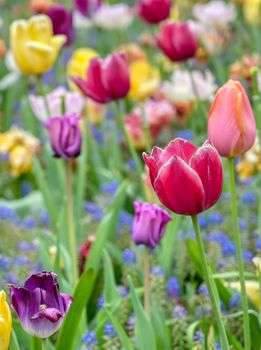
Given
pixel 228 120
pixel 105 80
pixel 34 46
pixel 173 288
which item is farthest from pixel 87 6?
pixel 228 120

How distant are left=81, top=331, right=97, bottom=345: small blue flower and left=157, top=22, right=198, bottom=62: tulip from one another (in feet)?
4.18

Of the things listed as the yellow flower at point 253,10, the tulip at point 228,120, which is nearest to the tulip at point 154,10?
the yellow flower at point 253,10

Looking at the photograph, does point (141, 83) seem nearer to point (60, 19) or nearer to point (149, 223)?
point (60, 19)

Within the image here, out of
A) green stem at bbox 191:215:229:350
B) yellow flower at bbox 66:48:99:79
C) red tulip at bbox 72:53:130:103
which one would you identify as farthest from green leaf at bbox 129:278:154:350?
yellow flower at bbox 66:48:99:79

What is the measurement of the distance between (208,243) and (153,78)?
1.41 m

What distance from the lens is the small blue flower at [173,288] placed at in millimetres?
2076

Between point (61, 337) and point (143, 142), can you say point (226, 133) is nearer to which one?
point (61, 337)

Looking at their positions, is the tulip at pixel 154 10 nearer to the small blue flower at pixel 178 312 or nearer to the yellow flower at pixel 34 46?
the yellow flower at pixel 34 46

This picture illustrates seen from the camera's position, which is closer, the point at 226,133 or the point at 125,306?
the point at 226,133

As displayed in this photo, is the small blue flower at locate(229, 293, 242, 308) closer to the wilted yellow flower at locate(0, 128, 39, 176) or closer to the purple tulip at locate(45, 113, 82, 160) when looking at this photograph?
the purple tulip at locate(45, 113, 82, 160)

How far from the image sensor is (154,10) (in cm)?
320

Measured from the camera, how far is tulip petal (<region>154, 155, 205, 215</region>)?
1219 mm

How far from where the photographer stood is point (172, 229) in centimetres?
227

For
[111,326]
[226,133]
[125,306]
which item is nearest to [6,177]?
[125,306]
